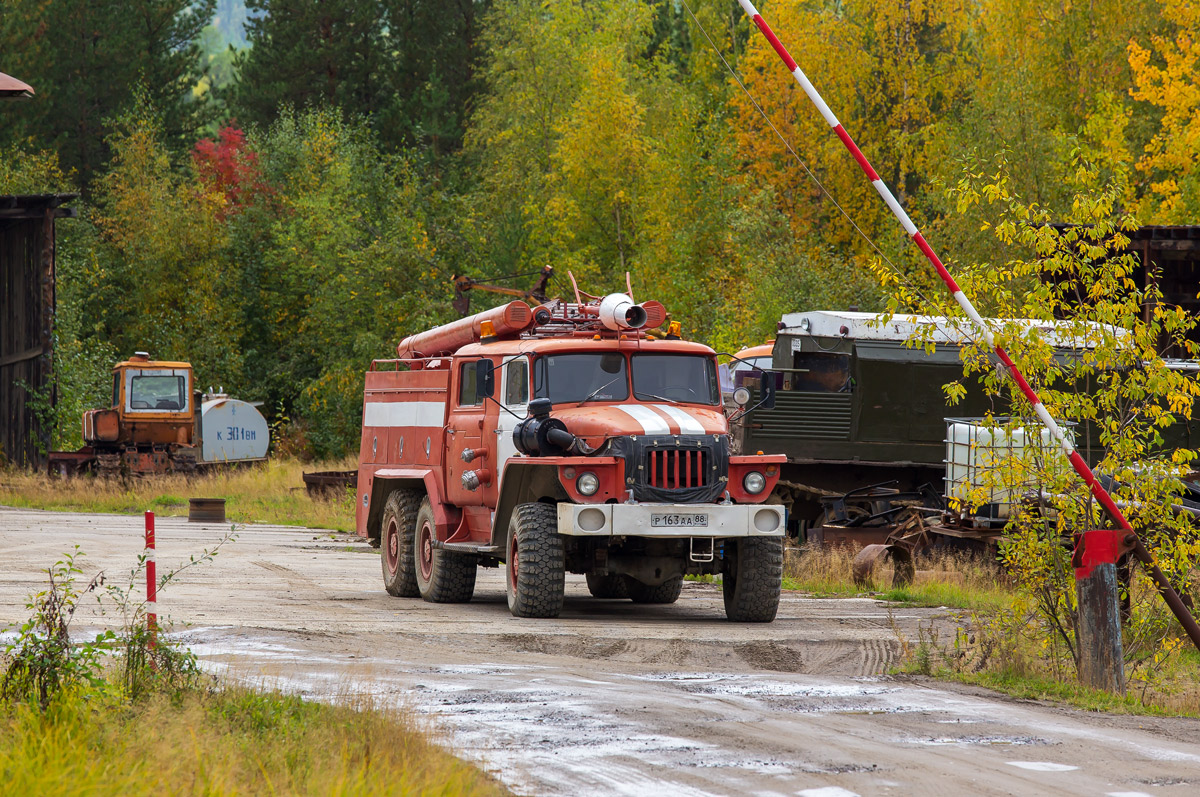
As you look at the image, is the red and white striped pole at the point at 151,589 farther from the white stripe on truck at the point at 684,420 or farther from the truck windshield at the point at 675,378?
the truck windshield at the point at 675,378

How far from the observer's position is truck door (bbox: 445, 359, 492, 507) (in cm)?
1514

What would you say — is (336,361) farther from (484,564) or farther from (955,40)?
(484,564)

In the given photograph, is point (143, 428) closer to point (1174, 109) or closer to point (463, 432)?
point (463, 432)

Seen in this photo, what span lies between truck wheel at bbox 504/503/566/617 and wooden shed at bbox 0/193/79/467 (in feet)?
81.5

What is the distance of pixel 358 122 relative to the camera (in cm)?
5594

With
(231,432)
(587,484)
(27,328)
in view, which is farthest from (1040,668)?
(231,432)

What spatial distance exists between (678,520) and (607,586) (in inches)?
138

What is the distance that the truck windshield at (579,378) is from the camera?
47.3ft

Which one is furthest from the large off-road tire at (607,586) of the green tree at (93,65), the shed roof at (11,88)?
the green tree at (93,65)

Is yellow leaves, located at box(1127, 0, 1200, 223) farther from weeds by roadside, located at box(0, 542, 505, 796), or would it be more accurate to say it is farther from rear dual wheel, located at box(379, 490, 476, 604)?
weeds by roadside, located at box(0, 542, 505, 796)

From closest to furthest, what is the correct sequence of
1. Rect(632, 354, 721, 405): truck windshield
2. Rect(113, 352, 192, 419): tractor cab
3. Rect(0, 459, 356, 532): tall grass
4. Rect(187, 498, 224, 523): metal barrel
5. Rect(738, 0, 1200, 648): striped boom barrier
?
Rect(738, 0, 1200, 648): striped boom barrier, Rect(632, 354, 721, 405): truck windshield, Rect(187, 498, 224, 523): metal barrel, Rect(0, 459, 356, 532): tall grass, Rect(113, 352, 192, 419): tractor cab

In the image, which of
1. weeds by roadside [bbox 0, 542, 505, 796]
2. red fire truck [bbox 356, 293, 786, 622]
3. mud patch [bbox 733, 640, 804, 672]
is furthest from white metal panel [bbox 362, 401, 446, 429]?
weeds by roadside [bbox 0, 542, 505, 796]

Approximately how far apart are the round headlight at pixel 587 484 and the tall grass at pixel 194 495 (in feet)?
49.5

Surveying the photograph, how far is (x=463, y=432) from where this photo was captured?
15.4 m
